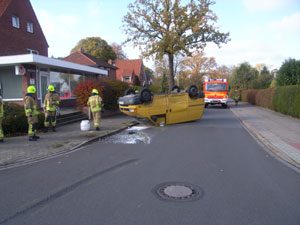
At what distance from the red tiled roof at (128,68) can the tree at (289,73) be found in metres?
36.3

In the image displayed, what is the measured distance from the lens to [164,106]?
13938mm

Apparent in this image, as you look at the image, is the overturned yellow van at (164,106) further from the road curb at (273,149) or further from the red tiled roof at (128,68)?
the red tiled roof at (128,68)

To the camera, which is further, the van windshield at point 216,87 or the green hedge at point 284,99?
the van windshield at point 216,87

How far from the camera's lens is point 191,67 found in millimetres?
69250

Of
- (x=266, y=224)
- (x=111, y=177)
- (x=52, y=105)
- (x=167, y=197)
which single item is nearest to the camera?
(x=266, y=224)

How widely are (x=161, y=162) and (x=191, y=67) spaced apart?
210ft

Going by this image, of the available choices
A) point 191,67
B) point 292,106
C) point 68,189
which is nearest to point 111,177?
point 68,189

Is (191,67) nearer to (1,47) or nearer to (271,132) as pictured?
(1,47)

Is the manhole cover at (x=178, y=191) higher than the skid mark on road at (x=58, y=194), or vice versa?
the skid mark on road at (x=58, y=194)

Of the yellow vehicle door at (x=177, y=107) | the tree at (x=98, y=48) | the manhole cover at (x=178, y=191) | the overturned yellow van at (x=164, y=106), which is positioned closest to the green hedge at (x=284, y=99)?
the overturned yellow van at (x=164, y=106)

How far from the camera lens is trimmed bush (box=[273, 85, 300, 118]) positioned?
56.3 ft

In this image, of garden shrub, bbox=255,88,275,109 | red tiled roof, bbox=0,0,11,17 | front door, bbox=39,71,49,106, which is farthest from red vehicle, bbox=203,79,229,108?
red tiled roof, bbox=0,0,11,17

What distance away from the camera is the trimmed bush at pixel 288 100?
1716 cm

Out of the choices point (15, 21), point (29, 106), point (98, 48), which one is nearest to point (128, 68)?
point (98, 48)
